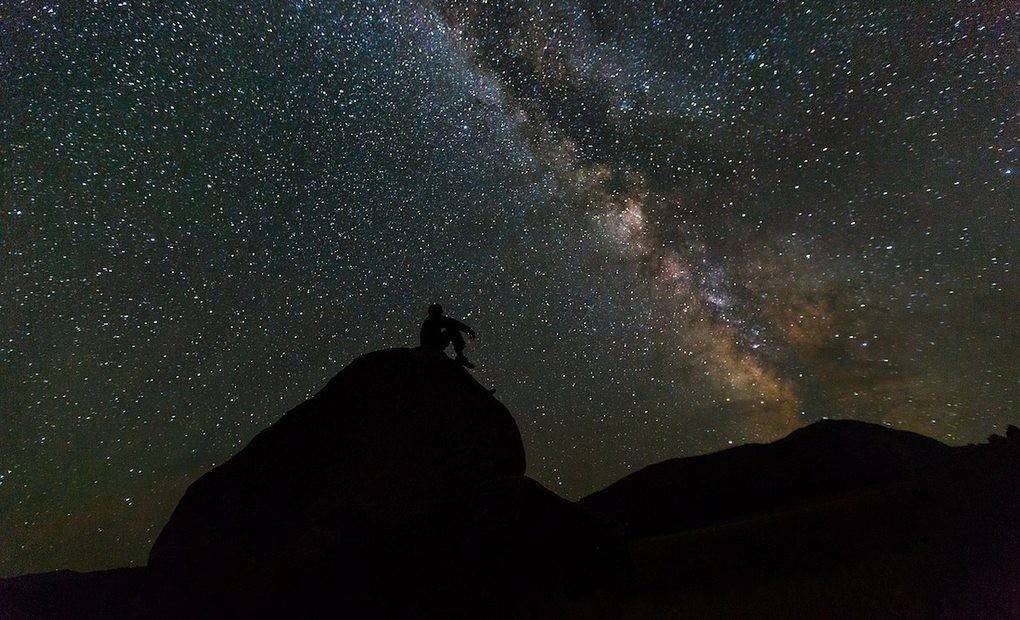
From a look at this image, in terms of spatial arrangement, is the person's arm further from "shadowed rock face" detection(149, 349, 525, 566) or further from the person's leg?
"shadowed rock face" detection(149, 349, 525, 566)

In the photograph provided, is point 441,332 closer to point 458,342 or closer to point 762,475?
point 458,342

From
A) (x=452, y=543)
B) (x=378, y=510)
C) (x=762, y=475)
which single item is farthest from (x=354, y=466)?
(x=762, y=475)

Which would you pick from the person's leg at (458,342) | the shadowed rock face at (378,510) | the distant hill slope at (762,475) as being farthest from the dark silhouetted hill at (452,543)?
the distant hill slope at (762,475)

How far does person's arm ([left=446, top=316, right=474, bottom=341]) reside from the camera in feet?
34.6

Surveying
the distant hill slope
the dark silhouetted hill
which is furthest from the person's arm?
the distant hill slope

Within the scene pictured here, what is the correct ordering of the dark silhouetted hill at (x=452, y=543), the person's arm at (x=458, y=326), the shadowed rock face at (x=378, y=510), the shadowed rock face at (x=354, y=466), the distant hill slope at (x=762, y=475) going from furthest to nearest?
1. the distant hill slope at (x=762, y=475)
2. the person's arm at (x=458, y=326)
3. the shadowed rock face at (x=354, y=466)
4. the shadowed rock face at (x=378, y=510)
5. the dark silhouetted hill at (x=452, y=543)

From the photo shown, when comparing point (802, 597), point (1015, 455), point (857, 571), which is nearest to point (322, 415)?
point (802, 597)

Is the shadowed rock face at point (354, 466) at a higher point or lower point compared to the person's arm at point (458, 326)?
lower

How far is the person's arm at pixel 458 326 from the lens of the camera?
10555mm

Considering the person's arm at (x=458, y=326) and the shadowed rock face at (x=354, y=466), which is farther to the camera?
the person's arm at (x=458, y=326)

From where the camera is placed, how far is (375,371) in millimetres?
10000

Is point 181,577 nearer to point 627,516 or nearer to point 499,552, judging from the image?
point 499,552

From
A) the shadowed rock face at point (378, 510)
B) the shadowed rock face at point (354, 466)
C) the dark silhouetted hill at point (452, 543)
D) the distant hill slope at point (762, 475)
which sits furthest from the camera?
the distant hill slope at point (762, 475)

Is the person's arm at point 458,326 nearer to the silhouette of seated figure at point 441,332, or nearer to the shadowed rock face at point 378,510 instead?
the silhouette of seated figure at point 441,332
